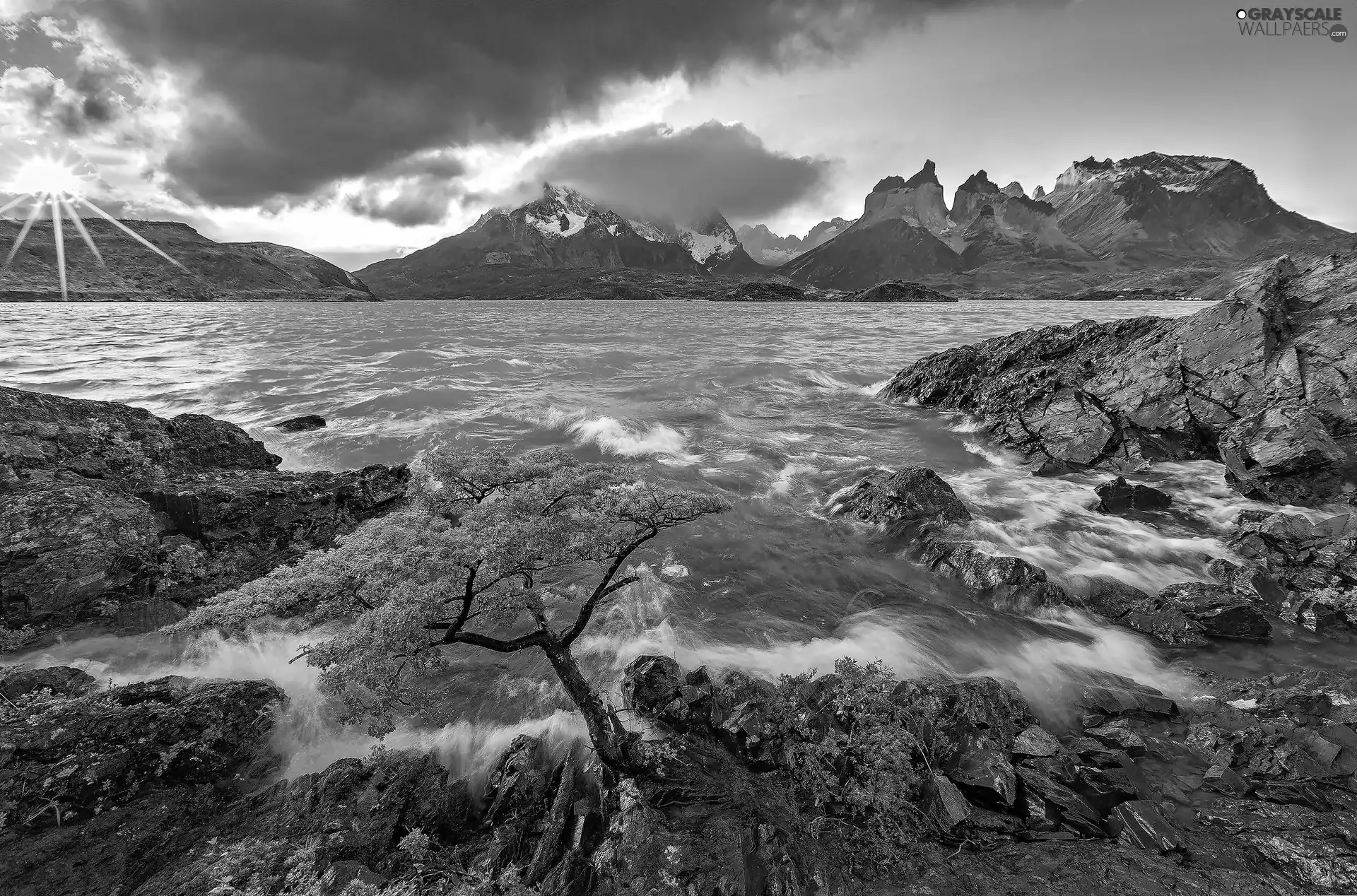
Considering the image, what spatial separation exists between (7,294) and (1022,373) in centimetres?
27976

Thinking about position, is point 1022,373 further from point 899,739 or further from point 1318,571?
point 899,739

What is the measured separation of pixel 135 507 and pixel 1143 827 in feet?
74.8

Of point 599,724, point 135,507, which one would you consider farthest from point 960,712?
point 135,507

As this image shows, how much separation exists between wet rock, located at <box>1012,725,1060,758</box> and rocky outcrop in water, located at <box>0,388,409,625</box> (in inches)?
721

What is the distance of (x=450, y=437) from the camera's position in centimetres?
2905

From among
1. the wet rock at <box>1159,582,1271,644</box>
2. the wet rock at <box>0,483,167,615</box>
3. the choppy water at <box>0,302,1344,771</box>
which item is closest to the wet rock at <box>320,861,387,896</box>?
the choppy water at <box>0,302,1344,771</box>

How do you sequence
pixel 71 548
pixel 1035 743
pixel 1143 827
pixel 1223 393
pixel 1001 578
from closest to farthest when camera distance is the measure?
pixel 1143 827
pixel 1035 743
pixel 71 548
pixel 1001 578
pixel 1223 393

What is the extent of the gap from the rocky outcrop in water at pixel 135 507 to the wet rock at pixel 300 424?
29.5 ft

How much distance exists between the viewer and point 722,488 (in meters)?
23.5

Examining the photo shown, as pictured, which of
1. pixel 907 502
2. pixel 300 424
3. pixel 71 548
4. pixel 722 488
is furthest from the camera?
pixel 300 424

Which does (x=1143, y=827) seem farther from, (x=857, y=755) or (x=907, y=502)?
(x=907, y=502)

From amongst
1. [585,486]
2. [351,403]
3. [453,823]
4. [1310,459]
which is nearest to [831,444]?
[1310,459]

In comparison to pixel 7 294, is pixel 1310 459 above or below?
below

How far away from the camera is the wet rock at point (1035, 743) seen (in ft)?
28.9
